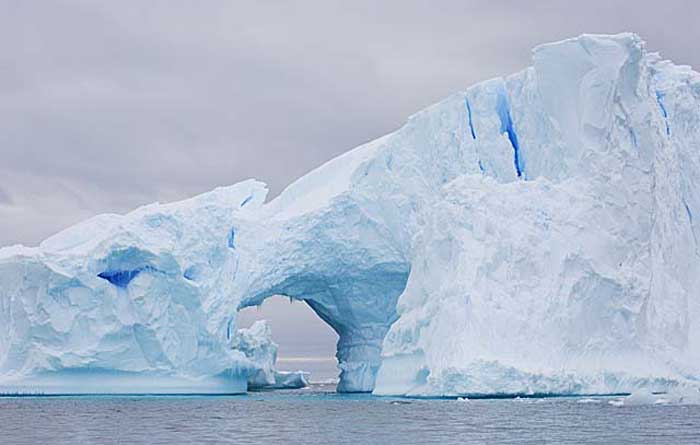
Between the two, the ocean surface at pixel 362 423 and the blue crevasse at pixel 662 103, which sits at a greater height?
the blue crevasse at pixel 662 103

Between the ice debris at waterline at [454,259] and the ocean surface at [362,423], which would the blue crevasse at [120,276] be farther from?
the ocean surface at [362,423]

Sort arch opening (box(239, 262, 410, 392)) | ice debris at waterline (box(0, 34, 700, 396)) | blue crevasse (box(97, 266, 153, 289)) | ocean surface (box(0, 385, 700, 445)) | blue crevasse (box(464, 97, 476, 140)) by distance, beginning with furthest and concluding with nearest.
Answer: arch opening (box(239, 262, 410, 392)) < blue crevasse (box(464, 97, 476, 140)) < blue crevasse (box(97, 266, 153, 289)) < ice debris at waterline (box(0, 34, 700, 396)) < ocean surface (box(0, 385, 700, 445))

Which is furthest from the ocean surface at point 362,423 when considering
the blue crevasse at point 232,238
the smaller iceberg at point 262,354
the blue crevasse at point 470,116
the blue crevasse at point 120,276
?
the smaller iceberg at point 262,354

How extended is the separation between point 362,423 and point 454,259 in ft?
23.7

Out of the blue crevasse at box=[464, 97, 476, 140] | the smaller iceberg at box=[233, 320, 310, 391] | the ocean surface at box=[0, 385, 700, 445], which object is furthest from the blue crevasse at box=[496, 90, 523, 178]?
the smaller iceberg at box=[233, 320, 310, 391]

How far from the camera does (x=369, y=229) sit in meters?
32.6

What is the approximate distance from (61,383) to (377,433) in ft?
47.3

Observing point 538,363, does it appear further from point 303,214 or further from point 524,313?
point 303,214

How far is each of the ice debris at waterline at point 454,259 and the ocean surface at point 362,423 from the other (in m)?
1.13

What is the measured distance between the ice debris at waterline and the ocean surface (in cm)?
113

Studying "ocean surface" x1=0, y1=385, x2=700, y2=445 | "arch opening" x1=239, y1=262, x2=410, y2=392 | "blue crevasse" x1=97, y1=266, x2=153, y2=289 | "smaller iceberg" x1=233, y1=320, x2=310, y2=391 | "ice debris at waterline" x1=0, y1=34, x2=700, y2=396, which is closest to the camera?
"ocean surface" x1=0, y1=385, x2=700, y2=445

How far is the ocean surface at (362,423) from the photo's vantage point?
61.1 ft

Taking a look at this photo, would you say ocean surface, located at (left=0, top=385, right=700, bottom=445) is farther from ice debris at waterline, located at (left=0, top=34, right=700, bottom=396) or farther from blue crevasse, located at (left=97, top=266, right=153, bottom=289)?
blue crevasse, located at (left=97, top=266, right=153, bottom=289)

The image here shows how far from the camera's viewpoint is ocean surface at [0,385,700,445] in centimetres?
1861
